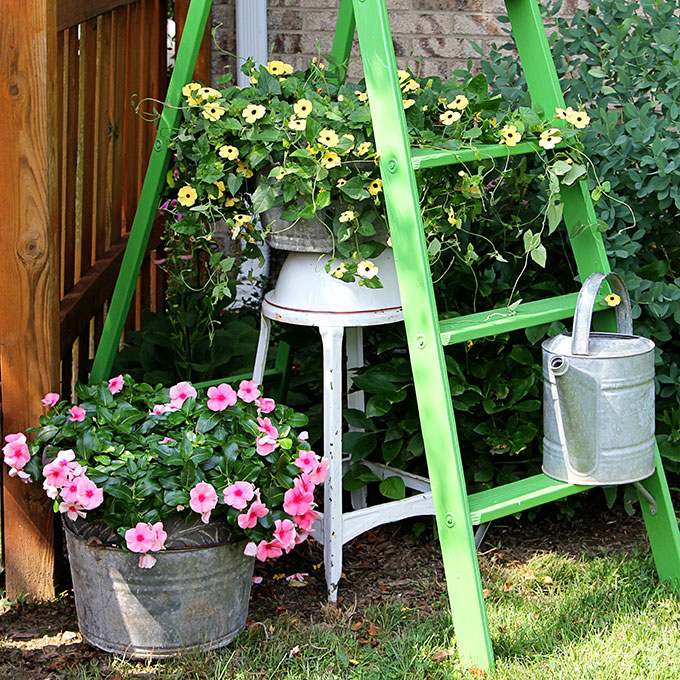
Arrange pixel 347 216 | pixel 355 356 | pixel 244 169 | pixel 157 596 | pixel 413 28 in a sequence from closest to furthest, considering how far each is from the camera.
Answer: pixel 157 596 < pixel 347 216 < pixel 244 169 < pixel 355 356 < pixel 413 28

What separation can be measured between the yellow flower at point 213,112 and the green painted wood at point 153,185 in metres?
0.13

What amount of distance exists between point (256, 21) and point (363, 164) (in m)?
1.84

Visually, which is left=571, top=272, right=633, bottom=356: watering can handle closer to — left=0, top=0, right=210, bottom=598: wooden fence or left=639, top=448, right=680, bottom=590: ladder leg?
left=639, top=448, right=680, bottom=590: ladder leg

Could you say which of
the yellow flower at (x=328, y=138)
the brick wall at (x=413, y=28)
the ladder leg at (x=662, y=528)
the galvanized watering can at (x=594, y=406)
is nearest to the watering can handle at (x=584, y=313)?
the galvanized watering can at (x=594, y=406)

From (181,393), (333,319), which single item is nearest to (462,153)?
(333,319)

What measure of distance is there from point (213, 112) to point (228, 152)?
3.9 inches

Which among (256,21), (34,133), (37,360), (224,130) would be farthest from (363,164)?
(256,21)

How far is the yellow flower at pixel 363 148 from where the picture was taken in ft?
7.08

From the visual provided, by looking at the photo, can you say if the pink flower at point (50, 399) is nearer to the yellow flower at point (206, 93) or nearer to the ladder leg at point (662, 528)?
the yellow flower at point (206, 93)

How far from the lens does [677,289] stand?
2.56 meters

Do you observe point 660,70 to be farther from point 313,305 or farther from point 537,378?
point 313,305

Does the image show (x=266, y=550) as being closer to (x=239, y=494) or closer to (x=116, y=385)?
(x=239, y=494)

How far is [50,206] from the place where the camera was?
221cm

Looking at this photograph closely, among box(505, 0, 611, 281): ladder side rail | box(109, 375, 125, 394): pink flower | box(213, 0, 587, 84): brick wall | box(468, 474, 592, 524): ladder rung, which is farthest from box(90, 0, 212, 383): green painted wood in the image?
box(213, 0, 587, 84): brick wall
